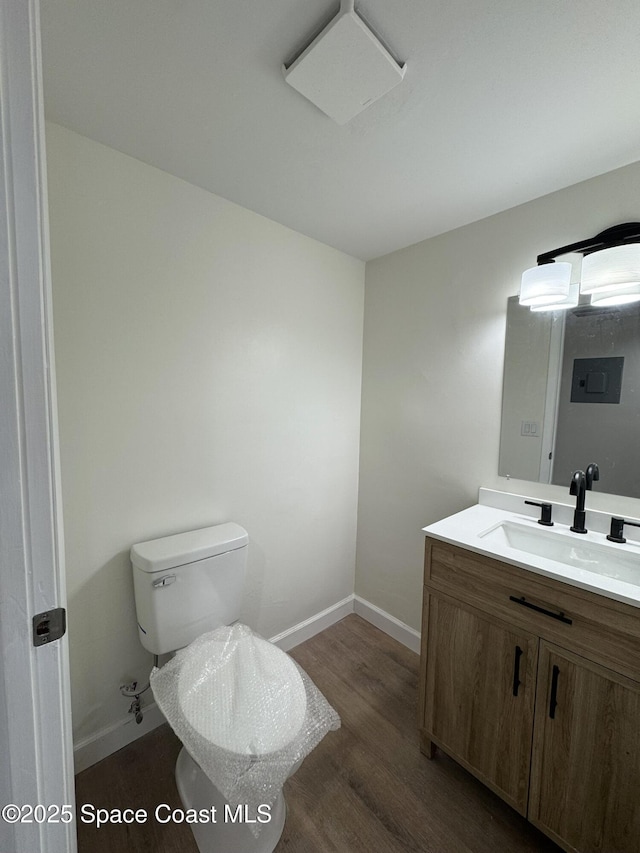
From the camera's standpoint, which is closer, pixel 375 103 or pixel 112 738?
pixel 375 103

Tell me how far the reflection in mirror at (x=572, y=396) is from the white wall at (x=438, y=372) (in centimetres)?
6

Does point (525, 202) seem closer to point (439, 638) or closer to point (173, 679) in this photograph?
A: point (439, 638)

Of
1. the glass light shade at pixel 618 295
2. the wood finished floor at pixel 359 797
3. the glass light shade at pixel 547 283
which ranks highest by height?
the glass light shade at pixel 547 283

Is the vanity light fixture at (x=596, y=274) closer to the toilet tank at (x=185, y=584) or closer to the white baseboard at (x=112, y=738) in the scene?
the toilet tank at (x=185, y=584)

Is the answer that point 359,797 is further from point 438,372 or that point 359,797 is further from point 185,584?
point 438,372

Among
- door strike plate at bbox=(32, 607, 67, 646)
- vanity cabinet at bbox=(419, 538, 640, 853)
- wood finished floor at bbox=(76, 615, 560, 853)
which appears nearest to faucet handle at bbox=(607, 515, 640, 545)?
vanity cabinet at bbox=(419, 538, 640, 853)

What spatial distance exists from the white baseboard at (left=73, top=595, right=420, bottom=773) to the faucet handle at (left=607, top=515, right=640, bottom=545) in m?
1.18

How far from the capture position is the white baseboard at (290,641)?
136 centimetres

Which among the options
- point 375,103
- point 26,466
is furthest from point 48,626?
point 375,103

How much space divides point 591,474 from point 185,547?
162 cm

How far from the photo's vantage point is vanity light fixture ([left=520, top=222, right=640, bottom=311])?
4.08ft

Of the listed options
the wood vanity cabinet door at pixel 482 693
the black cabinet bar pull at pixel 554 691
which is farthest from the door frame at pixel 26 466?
the black cabinet bar pull at pixel 554 691

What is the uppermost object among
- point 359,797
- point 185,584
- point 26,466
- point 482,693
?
point 26,466

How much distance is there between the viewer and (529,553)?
1.33 m
